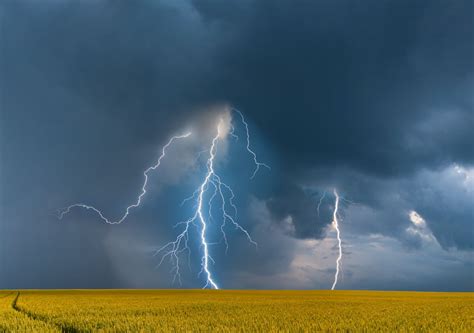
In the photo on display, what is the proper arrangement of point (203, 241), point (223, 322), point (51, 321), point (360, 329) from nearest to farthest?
point (360, 329) → point (223, 322) → point (51, 321) → point (203, 241)

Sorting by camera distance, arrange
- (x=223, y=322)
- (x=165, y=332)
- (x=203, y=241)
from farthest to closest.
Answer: (x=203, y=241), (x=223, y=322), (x=165, y=332)

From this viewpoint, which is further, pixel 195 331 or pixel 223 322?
pixel 223 322

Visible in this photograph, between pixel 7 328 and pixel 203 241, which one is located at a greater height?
pixel 203 241

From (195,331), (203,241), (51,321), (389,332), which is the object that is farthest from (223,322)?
(203,241)

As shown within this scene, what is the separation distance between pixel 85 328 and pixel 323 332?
6695mm

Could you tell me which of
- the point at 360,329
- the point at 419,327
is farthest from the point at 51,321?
the point at 419,327

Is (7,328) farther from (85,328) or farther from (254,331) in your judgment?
(254,331)

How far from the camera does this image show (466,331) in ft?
36.0

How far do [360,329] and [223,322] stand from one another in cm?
419

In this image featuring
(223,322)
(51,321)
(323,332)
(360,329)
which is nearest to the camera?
(323,332)

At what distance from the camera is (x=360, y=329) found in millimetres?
11289

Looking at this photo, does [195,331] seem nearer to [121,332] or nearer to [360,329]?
[121,332]

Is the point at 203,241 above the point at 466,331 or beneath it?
above

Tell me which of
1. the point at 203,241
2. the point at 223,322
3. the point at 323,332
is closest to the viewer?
the point at 323,332
